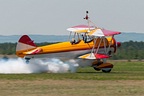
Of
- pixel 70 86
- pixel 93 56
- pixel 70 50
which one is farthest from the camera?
pixel 70 50

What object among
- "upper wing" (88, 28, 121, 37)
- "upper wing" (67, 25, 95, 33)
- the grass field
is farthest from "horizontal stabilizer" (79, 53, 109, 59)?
the grass field

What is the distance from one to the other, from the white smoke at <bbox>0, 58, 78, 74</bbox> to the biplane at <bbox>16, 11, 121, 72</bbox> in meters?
0.36

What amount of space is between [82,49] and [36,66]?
357cm

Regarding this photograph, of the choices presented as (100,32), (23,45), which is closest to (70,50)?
(100,32)

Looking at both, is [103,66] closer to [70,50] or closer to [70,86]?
[70,50]

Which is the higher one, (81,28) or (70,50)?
(81,28)

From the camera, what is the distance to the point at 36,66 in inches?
1473

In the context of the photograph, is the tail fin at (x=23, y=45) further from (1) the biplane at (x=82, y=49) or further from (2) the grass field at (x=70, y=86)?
(2) the grass field at (x=70, y=86)

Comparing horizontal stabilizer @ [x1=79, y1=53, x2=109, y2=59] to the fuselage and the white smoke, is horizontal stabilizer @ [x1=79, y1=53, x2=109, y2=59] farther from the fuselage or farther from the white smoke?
the white smoke

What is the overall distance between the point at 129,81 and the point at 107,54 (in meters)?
9.68

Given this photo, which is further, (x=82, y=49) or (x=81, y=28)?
(x=81, y=28)

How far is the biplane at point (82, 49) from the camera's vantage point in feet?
123

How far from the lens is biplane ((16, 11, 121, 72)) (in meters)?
37.6

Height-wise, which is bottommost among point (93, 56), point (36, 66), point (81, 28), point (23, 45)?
point (36, 66)
